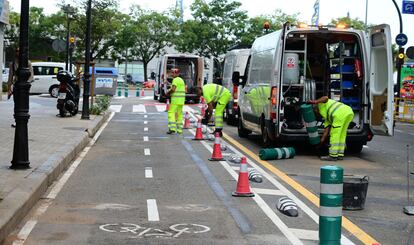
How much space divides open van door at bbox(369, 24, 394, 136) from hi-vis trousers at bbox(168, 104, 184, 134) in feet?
19.7

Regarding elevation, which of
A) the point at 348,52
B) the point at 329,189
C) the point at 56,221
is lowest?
the point at 56,221

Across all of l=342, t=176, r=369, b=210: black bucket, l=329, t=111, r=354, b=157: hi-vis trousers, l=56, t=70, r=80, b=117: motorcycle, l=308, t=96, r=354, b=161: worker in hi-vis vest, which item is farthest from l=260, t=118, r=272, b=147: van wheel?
l=56, t=70, r=80, b=117: motorcycle

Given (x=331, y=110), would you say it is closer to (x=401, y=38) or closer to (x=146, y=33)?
(x=401, y=38)

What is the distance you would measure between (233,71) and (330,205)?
16.0 m

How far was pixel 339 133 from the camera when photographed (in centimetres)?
1310

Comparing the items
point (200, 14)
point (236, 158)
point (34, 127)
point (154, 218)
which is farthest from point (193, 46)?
point (154, 218)

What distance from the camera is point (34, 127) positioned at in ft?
56.2

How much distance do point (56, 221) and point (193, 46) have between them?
5841cm

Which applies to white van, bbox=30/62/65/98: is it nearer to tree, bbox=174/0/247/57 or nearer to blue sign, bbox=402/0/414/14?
blue sign, bbox=402/0/414/14

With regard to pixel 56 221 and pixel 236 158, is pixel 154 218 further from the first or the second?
pixel 236 158

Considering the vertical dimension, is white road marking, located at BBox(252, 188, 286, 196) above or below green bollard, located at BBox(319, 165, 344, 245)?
below

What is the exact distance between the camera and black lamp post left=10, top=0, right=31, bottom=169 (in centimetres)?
975

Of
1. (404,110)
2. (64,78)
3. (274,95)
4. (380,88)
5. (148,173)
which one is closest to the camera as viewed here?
(148,173)

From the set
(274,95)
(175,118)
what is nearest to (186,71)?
(175,118)
